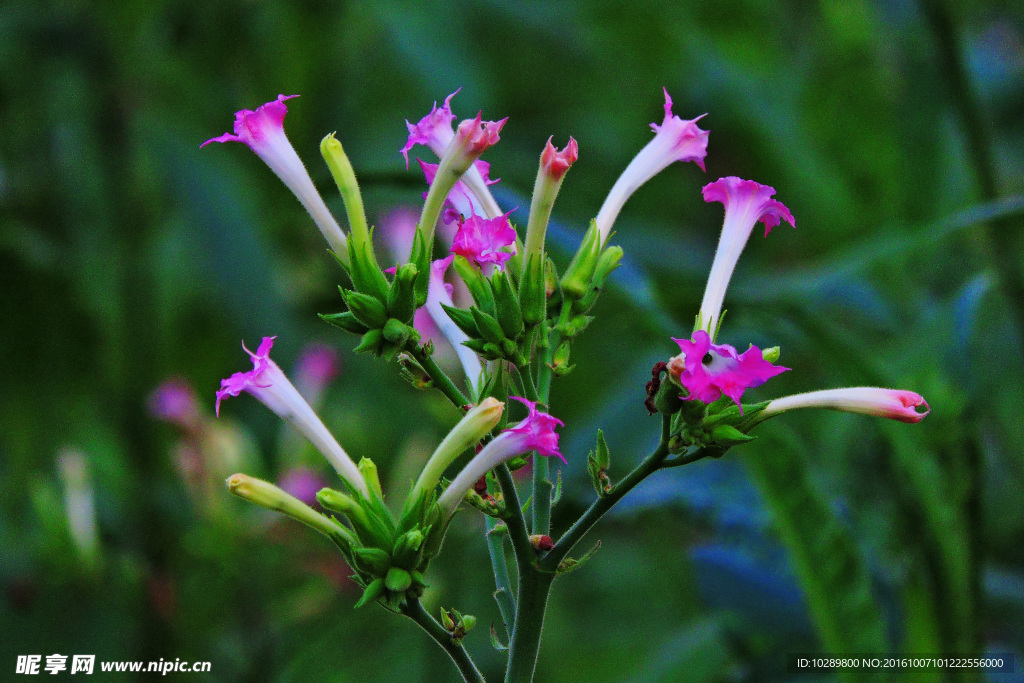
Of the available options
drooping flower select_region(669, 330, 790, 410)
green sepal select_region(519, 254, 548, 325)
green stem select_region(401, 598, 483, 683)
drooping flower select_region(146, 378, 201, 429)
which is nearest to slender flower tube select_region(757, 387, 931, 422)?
drooping flower select_region(669, 330, 790, 410)

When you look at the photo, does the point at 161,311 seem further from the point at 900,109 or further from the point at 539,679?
the point at 900,109

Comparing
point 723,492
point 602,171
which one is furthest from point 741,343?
point 602,171

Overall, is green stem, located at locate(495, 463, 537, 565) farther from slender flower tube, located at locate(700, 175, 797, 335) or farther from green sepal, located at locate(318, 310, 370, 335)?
slender flower tube, located at locate(700, 175, 797, 335)

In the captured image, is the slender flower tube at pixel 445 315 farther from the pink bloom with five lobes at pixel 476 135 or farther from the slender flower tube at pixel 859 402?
the slender flower tube at pixel 859 402

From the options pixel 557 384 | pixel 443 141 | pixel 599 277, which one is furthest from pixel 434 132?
pixel 557 384

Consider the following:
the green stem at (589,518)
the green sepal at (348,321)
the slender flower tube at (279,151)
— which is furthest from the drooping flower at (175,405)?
the green stem at (589,518)
